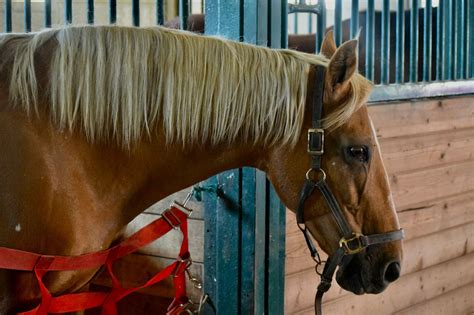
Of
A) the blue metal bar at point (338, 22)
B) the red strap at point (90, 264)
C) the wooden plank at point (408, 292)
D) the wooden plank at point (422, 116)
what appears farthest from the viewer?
the wooden plank at point (422, 116)

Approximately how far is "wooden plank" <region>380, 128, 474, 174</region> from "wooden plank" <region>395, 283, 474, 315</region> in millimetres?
592

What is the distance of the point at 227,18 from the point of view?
2035mm

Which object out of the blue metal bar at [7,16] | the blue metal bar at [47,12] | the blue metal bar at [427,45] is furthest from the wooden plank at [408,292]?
the blue metal bar at [7,16]

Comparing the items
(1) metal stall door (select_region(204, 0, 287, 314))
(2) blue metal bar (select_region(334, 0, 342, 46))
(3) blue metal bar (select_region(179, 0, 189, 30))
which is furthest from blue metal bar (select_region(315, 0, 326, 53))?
(3) blue metal bar (select_region(179, 0, 189, 30))

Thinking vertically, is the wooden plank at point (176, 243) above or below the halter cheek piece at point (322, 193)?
below

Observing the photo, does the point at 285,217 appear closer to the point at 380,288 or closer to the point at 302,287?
the point at 302,287

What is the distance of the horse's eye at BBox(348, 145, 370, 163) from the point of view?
163 centimetres

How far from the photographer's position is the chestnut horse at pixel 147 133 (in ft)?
4.79

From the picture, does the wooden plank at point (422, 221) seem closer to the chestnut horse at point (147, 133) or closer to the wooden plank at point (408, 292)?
the wooden plank at point (408, 292)

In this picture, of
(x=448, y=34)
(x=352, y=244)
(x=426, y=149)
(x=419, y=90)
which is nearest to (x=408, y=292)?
(x=426, y=149)

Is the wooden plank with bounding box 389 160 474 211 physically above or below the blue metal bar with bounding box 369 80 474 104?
below

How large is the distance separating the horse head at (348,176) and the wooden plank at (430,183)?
1057 millimetres

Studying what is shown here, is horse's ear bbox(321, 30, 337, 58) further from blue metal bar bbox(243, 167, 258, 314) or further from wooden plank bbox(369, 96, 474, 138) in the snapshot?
wooden plank bbox(369, 96, 474, 138)

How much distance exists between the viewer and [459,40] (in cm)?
323
